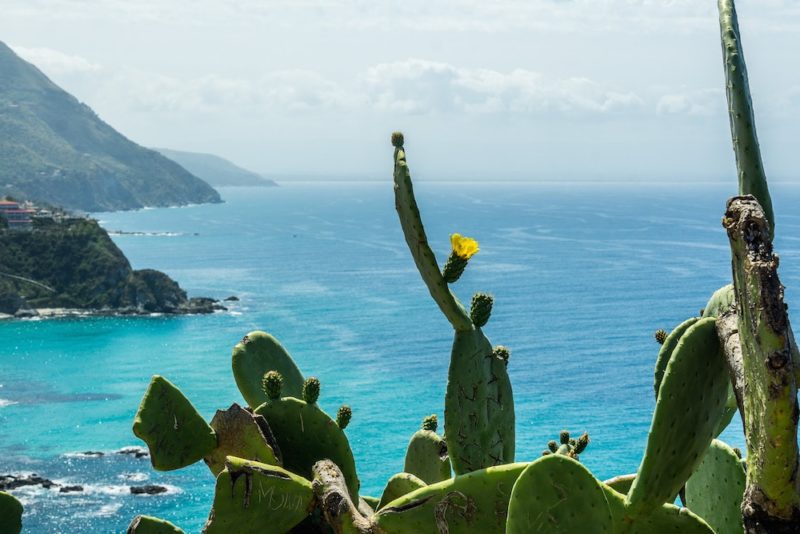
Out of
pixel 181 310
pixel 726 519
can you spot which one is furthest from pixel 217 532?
pixel 181 310

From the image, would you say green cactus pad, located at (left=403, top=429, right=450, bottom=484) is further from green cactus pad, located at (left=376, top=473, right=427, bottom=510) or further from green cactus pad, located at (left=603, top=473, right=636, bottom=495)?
green cactus pad, located at (left=603, top=473, right=636, bottom=495)

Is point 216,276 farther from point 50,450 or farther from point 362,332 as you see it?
point 50,450

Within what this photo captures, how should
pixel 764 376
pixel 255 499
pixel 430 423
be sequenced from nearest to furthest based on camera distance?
pixel 764 376, pixel 255 499, pixel 430 423

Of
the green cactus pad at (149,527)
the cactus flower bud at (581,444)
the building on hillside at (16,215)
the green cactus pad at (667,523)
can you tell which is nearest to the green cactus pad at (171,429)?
the green cactus pad at (149,527)

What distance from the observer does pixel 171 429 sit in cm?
343

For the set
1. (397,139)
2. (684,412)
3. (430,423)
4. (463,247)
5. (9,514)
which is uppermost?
(397,139)

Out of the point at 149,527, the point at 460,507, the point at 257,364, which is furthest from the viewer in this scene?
the point at 257,364

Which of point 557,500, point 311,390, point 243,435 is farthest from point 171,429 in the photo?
point 557,500

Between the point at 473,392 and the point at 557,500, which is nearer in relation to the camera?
the point at 557,500

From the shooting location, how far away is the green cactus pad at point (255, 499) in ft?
9.64

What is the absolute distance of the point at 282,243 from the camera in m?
114

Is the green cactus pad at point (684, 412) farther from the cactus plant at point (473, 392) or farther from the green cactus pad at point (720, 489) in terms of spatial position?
the cactus plant at point (473, 392)

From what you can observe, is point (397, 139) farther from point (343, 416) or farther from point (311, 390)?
point (343, 416)

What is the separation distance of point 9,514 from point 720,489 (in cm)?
243
